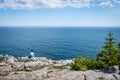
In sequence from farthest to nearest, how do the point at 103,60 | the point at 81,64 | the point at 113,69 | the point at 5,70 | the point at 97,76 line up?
the point at 5,70
the point at 103,60
the point at 81,64
the point at 113,69
the point at 97,76

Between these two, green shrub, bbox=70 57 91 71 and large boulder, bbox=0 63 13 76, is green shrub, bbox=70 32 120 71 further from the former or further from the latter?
large boulder, bbox=0 63 13 76

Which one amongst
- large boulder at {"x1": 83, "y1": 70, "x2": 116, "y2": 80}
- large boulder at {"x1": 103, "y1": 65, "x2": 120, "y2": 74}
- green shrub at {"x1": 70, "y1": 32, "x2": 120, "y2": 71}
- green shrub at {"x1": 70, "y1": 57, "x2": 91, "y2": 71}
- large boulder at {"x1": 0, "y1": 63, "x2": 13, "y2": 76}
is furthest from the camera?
large boulder at {"x1": 0, "y1": 63, "x2": 13, "y2": 76}

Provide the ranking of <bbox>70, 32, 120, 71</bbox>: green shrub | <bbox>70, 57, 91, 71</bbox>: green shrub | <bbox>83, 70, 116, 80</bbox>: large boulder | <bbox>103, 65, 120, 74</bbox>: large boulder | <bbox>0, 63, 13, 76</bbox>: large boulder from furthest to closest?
<bbox>0, 63, 13, 76</bbox>: large boulder < <bbox>70, 57, 91, 71</bbox>: green shrub < <bbox>70, 32, 120, 71</bbox>: green shrub < <bbox>103, 65, 120, 74</bbox>: large boulder < <bbox>83, 70, 116, 80</bbox>: large boulder

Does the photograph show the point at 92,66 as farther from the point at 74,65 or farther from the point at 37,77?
the point at 37,77

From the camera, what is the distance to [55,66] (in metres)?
30.3

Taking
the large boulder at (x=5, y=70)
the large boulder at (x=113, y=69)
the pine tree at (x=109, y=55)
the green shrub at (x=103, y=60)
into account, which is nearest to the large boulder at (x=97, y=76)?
the large boulder at (x=113, y=69)

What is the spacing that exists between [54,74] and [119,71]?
895cm

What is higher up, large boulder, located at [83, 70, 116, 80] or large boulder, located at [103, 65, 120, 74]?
large boulder, located at [103, 65, 120, 74]

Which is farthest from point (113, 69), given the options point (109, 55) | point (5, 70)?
point (5, 70)

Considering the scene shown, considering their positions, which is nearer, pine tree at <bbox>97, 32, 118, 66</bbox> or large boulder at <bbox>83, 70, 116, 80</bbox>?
large boulder at <bbox>83, 70, 116, 80</bbox>

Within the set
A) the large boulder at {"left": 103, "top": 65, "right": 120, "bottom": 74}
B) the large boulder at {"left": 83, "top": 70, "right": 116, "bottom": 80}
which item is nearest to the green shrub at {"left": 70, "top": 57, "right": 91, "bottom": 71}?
the large boulder at {"left": 83, "top": 70, "right": 116, "bottom": 80}

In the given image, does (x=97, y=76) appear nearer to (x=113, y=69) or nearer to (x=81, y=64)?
(x=113, y=69)

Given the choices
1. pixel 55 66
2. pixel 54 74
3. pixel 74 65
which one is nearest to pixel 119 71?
pixel 74 65

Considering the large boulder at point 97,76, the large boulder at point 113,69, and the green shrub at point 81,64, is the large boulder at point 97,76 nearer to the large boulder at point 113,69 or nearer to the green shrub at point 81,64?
the large boulder at point 113,69
